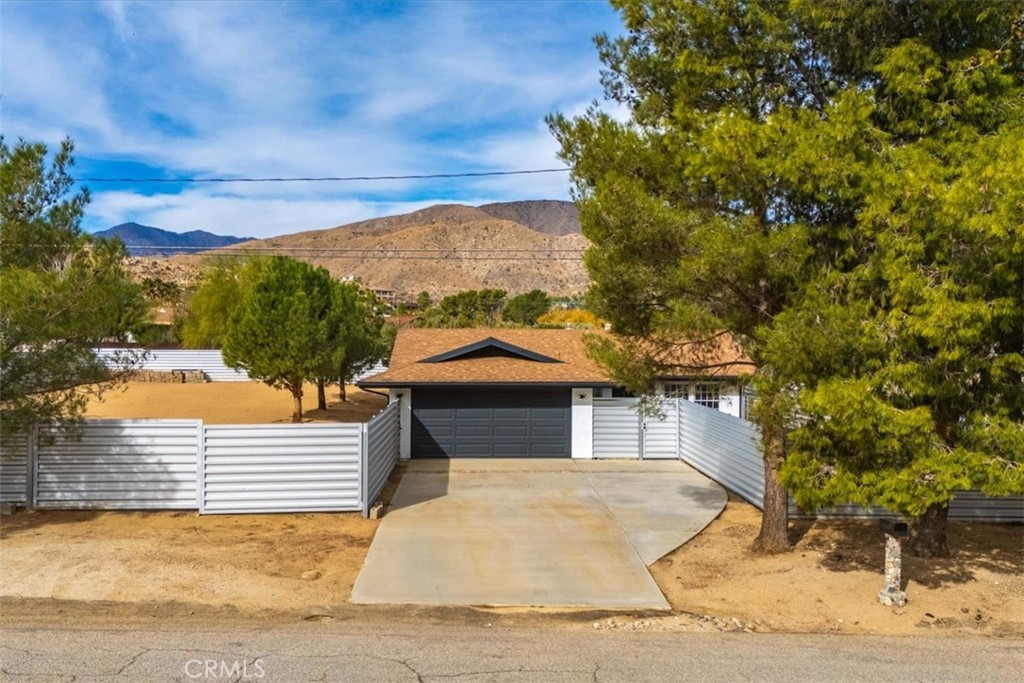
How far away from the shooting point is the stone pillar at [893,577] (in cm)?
910

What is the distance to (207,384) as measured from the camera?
43062 millimetres

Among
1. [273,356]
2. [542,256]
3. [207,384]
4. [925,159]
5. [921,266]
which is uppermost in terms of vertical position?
[542,256]

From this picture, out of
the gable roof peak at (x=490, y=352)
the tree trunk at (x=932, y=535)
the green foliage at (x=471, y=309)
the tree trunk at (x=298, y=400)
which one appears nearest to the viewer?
the tree trunk at (x=932, y=535)

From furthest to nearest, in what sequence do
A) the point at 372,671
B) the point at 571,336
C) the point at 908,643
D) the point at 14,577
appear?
1. the point at 571,336
2. the point at 14,577
3. the point at 908,643
4. the point at 372,671

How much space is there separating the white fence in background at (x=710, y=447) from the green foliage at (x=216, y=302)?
29128 millimetres

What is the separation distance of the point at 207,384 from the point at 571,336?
26531 millimetres

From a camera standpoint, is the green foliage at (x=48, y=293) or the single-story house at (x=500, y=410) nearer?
the green foliage at (x=48, y=293)

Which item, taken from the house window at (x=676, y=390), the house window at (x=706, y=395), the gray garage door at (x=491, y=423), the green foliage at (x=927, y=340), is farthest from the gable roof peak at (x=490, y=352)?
the green foliage at (x=927, y=340)

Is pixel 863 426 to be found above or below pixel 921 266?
below

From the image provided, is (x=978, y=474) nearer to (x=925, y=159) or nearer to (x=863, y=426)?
(x=863, y=426)

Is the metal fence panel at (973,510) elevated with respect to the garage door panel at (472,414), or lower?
lower

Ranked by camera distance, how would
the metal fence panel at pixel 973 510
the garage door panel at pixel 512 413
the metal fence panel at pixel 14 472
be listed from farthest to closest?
the garage door panel at pixel 512 413, the metal fence panel at pixel 973 510, the metal fence panel at pixel 14 472

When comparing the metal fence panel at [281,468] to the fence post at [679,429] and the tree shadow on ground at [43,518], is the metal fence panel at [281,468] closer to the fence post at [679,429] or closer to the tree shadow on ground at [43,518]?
the tree shadow on ground at [43,518]

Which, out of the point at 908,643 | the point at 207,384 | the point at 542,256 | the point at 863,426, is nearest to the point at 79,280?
the point at 863,426
